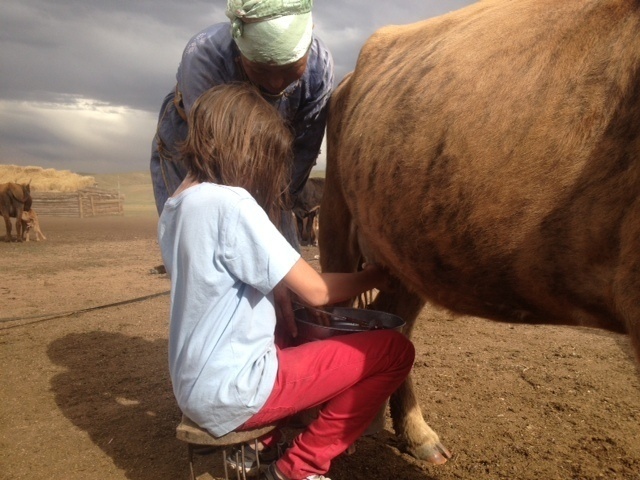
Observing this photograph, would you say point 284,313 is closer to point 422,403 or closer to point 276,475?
point 276,475

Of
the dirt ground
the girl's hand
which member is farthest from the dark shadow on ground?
the girl's hand

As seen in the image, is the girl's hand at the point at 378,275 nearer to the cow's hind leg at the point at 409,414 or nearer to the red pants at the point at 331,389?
the red pants at the point at 331,389

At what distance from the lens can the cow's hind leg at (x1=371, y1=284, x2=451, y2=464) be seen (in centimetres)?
278

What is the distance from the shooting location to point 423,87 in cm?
200

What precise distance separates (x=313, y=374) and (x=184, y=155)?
2.93 feet

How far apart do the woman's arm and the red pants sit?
185mm

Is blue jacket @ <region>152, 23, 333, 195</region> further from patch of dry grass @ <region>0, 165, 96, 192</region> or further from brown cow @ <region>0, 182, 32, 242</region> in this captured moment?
patch of dry grass @ <region>0, 165, 96, 192</region>

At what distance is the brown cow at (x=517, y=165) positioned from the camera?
1425mm

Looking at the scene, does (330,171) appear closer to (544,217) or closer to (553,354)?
(544,217)

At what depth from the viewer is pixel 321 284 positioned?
6.18 ft

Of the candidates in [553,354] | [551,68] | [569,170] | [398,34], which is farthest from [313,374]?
[553,354]

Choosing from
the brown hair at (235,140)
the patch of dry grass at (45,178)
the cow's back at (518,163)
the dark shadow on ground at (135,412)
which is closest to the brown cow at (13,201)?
the dark shadow on ground at (135,412)

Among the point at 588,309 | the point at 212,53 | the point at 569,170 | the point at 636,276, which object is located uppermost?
the point at 212,53

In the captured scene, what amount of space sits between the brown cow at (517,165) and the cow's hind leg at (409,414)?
822 mm
